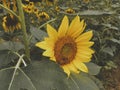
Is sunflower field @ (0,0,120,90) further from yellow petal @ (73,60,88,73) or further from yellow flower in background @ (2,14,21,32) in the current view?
yellow flower in background @ (2,14,21,32)

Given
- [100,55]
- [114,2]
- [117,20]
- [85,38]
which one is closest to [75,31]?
[85,38]


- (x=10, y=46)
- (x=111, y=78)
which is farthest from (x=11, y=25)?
(x=111, y=78)

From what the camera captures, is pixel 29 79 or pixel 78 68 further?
pixel 78 68

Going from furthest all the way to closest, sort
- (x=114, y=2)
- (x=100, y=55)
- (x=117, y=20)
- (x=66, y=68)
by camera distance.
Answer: (x=114, y=2) < (x=117, y=20) < (x=100, y=55) < (x=66, y=68)

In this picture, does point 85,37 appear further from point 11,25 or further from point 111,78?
point 111,78

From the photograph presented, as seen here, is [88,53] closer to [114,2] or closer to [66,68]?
[66,68]

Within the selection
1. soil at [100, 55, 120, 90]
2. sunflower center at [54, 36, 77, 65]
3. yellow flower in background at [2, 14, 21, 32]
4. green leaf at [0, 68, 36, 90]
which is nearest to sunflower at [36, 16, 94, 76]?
sunflower center at [54, 36, 77, 65]

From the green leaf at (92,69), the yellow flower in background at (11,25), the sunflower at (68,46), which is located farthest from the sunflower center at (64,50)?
the yellow flower in background at (11,25)

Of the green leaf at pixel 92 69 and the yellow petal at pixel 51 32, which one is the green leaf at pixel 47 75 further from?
the green leaf at pixel 92 69
